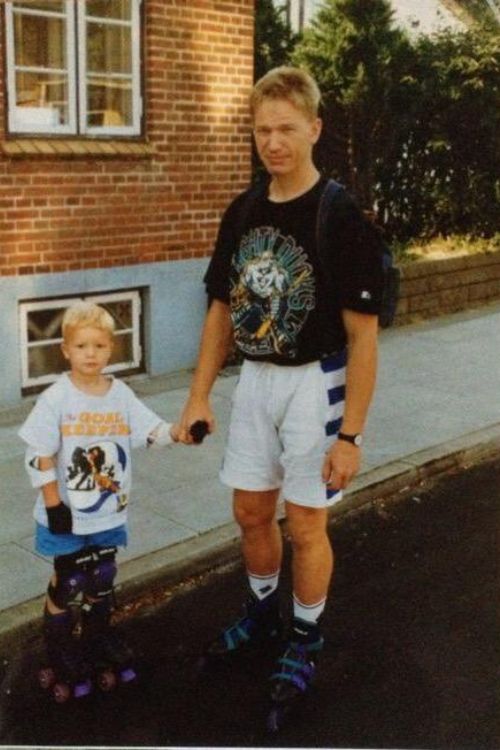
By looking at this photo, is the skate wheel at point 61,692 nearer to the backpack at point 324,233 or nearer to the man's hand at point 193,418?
the man's hand at point 193,418

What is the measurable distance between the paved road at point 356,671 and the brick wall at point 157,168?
11.1 feet

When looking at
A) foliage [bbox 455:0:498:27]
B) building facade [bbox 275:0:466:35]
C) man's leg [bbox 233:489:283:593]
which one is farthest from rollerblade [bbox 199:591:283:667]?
building facade [bbox 275:0:466:35]

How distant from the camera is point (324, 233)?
3.11 meters

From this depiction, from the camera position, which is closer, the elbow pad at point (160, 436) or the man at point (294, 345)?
the man at point (294, 345)

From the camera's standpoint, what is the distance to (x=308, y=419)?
10.6 feet

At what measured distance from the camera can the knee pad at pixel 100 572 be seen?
11.1 feet

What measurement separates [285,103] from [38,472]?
1.51 meters

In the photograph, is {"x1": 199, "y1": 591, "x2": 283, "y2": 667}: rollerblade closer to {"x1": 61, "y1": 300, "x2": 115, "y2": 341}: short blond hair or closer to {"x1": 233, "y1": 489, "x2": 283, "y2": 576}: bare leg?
{"x1": 233, "y1": 489, "x2": 283, "y2": 576}: bare leg

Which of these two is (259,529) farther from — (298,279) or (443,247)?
(443,247)

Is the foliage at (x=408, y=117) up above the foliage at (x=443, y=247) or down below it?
above

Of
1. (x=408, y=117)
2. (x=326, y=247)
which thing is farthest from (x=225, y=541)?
(x=408, y=117)

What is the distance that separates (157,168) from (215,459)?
2863 mm

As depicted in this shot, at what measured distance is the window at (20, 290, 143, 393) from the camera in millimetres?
7195

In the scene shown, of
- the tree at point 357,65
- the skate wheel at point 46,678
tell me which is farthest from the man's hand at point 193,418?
the tree at point 357,65
